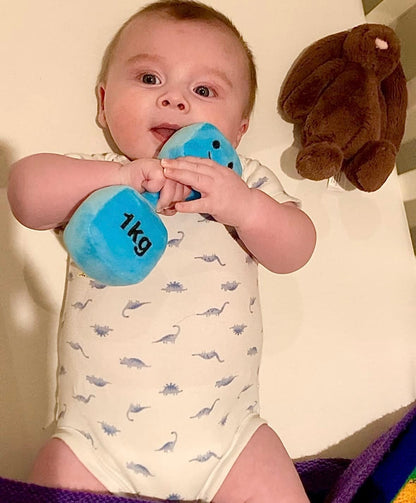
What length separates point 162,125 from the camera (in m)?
0.81

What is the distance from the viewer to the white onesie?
787mm

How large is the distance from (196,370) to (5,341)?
10.6 inches

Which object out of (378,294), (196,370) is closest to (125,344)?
(196,370)

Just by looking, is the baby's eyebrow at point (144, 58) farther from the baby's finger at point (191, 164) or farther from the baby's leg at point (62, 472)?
the baby's leg at point (62, 472)

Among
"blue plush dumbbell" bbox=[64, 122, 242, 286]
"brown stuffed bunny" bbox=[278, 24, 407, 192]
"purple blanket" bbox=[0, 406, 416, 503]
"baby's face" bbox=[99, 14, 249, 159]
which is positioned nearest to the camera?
"blue plush dumbbell" bbox=[64, 122, 242, 286]

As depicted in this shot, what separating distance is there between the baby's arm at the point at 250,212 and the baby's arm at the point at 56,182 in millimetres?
66

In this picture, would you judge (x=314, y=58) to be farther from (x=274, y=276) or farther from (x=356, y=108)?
(x=274, y=276)

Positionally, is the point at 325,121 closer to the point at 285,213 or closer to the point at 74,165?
the point at 285,213

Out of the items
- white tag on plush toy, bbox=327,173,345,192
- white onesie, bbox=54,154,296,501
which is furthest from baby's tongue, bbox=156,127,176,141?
white tag on plush toy, bbox=327,173,345,192

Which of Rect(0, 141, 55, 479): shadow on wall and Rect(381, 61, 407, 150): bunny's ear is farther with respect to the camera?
Rect(381, 61, 407, 150): bunny's ear

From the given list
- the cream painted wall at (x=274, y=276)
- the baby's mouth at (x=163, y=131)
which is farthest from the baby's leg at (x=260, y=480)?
the baby's mouth at (x=163, y=131)

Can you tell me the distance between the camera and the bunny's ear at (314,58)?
3.30 feet

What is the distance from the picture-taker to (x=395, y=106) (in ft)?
3.22

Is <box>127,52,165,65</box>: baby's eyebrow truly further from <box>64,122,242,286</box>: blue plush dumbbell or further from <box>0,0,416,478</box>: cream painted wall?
<box>64,122,242,286</box>: blue plush dumbbell
